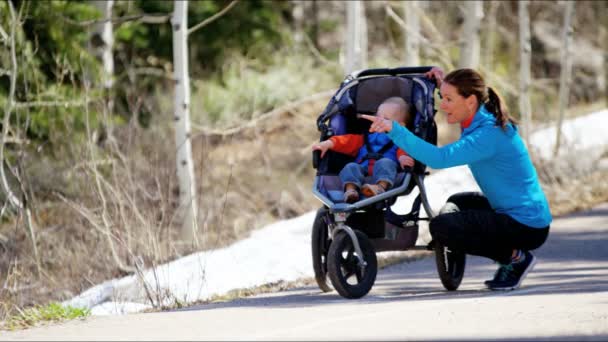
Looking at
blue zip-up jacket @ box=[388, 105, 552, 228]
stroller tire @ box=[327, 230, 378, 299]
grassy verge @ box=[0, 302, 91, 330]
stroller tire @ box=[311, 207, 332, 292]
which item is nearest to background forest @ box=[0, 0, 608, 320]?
grassy verge @ box=[0, 302, 91, 330]

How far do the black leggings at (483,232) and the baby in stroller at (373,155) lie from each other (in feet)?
1.56

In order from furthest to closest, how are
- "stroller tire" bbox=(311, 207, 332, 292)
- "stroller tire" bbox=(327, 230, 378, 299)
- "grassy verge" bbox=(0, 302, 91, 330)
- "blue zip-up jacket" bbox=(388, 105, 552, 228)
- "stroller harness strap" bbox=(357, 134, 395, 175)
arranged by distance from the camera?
"stroller harness strap" bbox=(357, 134, 395, 175)
"stroller tire" bbox=(311, 207, 332, 292)
"blue zip-up jacket" bbox=(388, 105, 552, 228)
"stroller tire" bbox=(327, 230, 378, 299)
"grassy verge" bbox=(0, 302, 91, 330)

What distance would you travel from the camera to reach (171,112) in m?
21.3

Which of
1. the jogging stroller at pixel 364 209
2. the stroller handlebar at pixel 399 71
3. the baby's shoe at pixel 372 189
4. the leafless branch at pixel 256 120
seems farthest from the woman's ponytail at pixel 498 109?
the leafless branch at pixel 256 120

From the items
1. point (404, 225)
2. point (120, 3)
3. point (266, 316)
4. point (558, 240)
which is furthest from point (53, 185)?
point (266, 316)

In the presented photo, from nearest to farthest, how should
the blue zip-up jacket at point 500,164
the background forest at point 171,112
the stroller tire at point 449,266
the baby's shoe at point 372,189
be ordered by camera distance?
the blue zip-up jacket at point 500,164 → the baby's shoe at point 372,189 → the stroller tire at point 449,266 → the background forest at point 171,112

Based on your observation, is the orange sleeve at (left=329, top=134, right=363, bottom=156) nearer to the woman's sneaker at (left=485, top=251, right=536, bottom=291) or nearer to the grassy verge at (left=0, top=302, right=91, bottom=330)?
the woman's sneaker at (left=485, top=251, right=536, bottom=291)

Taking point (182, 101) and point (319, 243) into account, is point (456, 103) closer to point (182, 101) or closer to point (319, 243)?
point (319, 243)

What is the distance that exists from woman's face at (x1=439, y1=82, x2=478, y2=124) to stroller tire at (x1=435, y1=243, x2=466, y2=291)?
959 mm

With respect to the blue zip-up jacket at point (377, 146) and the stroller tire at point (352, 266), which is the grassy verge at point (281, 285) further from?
the blue zip-up jacket at point (377, 146)

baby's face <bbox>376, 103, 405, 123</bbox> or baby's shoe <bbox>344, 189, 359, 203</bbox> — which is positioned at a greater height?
baby's face <bbox>376, 103, 405, 123</bbox>

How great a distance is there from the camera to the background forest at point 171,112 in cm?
1221

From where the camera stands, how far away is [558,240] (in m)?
11.6

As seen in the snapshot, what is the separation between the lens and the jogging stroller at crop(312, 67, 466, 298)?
8047 mm
